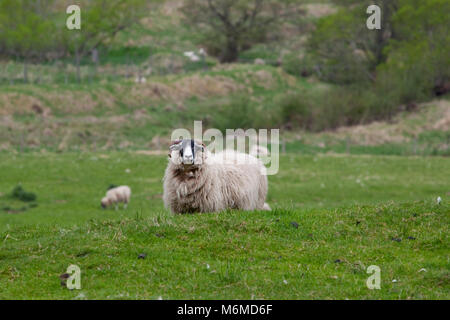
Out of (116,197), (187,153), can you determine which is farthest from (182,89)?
(187,153)

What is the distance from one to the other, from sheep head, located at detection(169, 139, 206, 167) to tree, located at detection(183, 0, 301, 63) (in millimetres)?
61842

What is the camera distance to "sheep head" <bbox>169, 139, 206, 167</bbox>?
11844 millimetres

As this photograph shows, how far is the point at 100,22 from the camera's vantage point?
6431cm

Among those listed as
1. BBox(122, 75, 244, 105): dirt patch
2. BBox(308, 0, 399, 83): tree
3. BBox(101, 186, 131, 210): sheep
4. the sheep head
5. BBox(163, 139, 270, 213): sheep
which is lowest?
BBox(101, 186, 131, 210): sheep

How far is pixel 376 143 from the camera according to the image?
44969 millimetres

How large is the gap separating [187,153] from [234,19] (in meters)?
67.1

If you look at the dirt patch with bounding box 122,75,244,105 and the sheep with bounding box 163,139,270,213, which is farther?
the dirt patch with bounding box 122,75,244,105

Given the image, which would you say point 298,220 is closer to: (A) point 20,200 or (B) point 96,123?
(A) point 20,200

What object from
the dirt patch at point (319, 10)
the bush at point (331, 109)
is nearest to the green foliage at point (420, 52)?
the bush at point (331, 109)

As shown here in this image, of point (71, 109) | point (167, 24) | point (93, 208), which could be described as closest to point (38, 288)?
point (93, 208)

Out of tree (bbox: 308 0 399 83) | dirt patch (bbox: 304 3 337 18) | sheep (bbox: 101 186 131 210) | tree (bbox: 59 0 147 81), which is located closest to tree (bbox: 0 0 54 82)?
tree (bbox: 59 0 147 81)

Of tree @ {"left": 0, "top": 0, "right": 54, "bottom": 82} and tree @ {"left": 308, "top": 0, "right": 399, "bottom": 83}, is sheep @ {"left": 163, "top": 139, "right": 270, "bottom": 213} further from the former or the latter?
tree @ {"left": 308, "top": 0, "right": 399, "bottom": 83}

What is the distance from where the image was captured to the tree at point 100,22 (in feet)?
207

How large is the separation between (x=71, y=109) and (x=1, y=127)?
7.74 meters
